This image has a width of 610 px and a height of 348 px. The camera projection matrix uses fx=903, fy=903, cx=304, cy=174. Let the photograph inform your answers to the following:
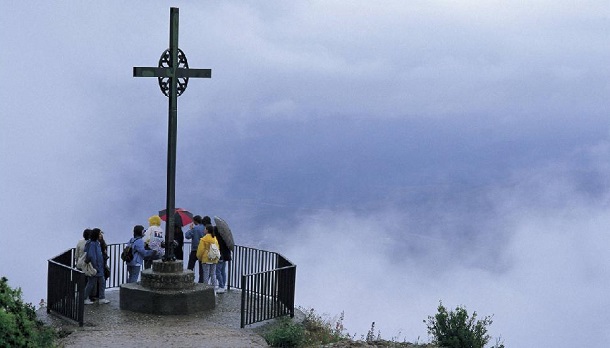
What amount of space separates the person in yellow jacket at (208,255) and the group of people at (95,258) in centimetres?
208

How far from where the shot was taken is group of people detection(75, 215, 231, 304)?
18172mm

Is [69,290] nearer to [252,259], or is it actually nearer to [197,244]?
[197,244]

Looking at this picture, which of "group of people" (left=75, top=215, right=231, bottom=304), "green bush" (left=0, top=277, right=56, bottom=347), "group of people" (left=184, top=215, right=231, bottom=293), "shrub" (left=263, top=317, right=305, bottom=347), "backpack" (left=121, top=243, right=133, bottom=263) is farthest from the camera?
"backpack" (left=121, top=243, right=133, bottom=263)

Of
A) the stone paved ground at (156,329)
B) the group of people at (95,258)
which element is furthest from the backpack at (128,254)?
the group of people at (95,258)

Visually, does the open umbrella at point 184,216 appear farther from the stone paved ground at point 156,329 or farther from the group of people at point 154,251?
the stone paved ground at point 156,329

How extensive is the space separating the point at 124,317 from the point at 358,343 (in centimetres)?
496

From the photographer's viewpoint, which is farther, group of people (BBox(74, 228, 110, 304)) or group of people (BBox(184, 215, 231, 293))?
group of people (BBox(184, 215, 231, 293))

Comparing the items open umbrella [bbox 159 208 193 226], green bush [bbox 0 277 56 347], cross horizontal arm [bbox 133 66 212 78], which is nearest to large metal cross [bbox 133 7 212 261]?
cross horizontal arm [bbox 133 66 212 78]

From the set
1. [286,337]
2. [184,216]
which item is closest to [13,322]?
[286,337]

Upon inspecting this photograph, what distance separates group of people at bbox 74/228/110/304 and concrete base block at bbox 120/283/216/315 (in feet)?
2.14

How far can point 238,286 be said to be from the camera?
21.5 metres

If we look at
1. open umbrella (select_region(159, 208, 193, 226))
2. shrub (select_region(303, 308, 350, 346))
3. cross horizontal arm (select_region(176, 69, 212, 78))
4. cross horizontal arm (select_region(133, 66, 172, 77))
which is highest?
cross horizontal arm (select_region(176, 69, 212, 78))

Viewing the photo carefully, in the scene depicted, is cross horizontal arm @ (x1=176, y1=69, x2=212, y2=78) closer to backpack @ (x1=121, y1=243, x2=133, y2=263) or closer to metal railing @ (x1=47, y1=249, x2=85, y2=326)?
backpack @ (x1=121, y1=243, x2=133, y2=263)

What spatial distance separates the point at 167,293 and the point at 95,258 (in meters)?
1.63
